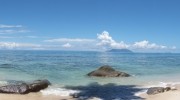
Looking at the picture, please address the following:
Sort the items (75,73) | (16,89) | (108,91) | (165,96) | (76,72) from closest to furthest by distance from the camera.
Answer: (165,96) → (16,89) → (108,91) → (75,73) → (76,72)

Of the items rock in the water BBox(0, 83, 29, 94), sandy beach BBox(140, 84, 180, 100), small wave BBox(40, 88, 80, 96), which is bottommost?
sandy beach BBox(140, 84, 180, 100)

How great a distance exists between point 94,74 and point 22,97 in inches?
794

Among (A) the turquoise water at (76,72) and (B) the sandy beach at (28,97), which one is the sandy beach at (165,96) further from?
(A) the turquoise water at (76,72)

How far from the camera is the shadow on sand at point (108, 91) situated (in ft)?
100

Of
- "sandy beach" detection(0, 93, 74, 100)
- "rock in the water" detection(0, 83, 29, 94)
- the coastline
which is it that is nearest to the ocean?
the coastline

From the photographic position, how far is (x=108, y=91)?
34188 millimetres

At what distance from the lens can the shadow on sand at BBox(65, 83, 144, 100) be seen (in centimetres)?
3052

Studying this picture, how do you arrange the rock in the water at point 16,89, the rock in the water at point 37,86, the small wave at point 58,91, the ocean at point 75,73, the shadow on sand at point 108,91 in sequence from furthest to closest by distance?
the ocean at point 75,73, the rock in the water at point 37,86, the small wave at point 58,91, the rock in the water at point 16,89, the shadow on sand at point 108,91

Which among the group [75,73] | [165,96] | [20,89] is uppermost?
[75,73]

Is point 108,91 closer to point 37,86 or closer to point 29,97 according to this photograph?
point 37,86

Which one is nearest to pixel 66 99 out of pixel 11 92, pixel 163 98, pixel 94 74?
pixel 11 92

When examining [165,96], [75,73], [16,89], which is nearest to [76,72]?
[75,73]

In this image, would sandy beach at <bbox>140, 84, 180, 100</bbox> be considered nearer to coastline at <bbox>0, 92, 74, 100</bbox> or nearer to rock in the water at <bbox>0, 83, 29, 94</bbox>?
coastline at <bbox>0, 92, 74, 100</bbox>

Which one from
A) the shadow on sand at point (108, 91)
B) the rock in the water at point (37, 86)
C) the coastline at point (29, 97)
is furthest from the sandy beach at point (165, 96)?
the rock in the water at point (37, 86)
